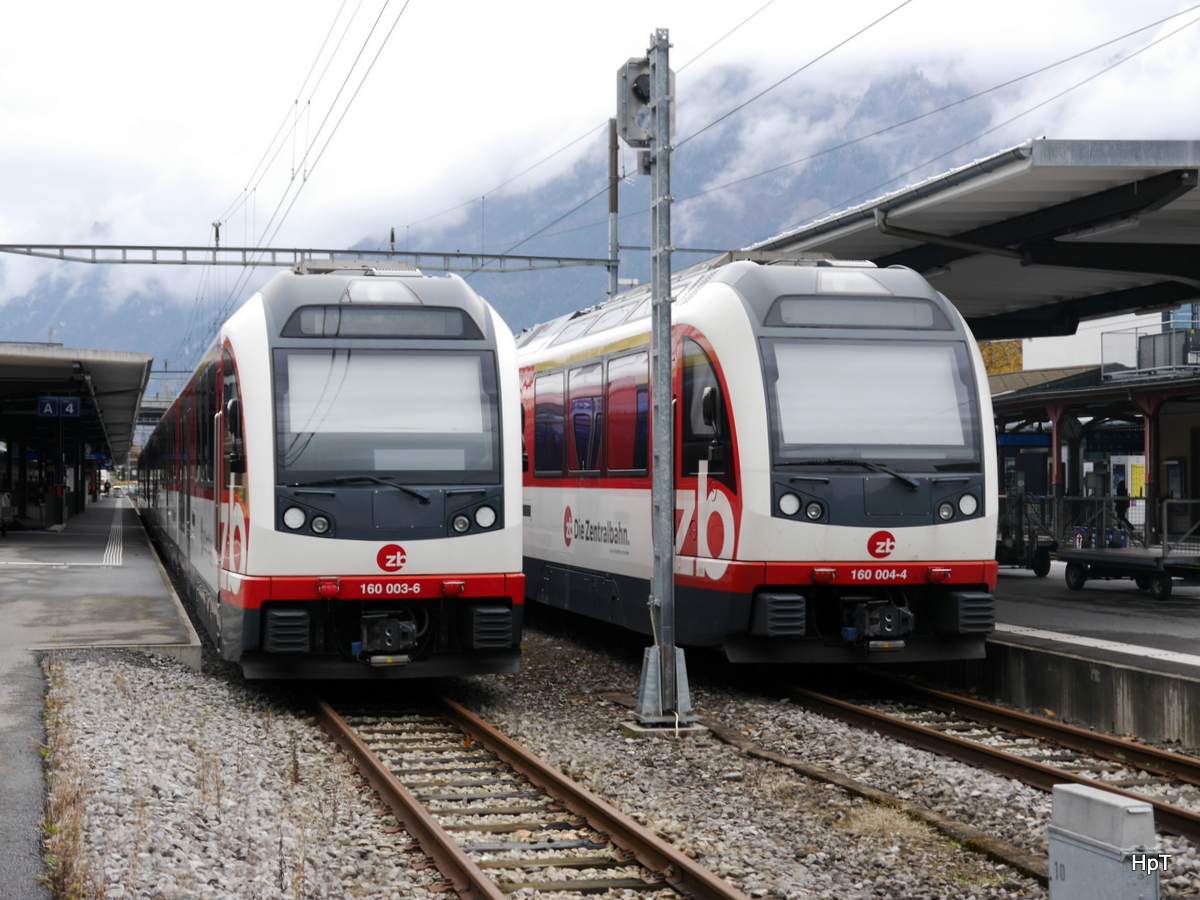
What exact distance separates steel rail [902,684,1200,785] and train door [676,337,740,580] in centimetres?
221

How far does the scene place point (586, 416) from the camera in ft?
46.9

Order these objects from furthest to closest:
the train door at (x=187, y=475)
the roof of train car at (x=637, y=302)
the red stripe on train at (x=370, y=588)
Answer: the train door at (x=187, y=475), the roof of train car at (x=637, y=302), the red stripe on train at (x=370, y=588)

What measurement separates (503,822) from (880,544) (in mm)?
4575

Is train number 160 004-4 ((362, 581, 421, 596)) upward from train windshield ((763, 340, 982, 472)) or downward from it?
downward

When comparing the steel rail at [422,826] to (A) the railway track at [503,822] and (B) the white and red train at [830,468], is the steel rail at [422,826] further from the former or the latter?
(B) the white and red train at [830,468]

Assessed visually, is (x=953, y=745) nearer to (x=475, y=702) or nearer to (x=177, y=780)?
(x=475, y=702)

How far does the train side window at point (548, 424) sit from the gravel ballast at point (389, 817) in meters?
3.89

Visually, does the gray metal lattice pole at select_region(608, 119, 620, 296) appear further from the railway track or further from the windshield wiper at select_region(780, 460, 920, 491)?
the railway track

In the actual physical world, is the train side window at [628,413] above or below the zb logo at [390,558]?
above

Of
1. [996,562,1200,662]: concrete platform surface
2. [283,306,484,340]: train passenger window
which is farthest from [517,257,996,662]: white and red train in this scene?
[996,562,1200,662]: concrete platform surface

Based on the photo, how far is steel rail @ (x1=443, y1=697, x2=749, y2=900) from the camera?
20.1 ft

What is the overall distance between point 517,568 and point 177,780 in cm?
339

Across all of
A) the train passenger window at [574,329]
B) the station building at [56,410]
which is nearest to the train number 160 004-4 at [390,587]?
the train passenger window at [574,329]

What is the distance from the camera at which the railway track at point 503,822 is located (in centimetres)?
632
